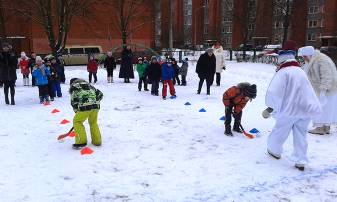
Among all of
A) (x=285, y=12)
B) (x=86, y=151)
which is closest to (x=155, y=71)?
(x=86, y=151)

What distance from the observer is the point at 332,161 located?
20.1 feet

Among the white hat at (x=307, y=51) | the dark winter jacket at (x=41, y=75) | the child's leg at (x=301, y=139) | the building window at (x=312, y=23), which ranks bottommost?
the child's leg at (x=301, y=139)

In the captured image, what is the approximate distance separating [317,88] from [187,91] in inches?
286

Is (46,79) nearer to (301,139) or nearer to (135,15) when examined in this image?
(301,139)

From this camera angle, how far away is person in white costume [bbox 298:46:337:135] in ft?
23.5

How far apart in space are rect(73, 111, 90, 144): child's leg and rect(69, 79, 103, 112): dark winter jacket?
0.10 metres

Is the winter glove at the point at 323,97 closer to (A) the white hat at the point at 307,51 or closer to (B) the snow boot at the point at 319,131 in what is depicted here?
(B) the snow boot at the point at 319,131

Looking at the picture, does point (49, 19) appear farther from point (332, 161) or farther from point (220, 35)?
point (220, 35)

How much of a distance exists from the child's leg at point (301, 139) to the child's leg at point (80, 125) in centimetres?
353

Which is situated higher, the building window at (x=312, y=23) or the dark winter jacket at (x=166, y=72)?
the building window at (x=312, y=23)

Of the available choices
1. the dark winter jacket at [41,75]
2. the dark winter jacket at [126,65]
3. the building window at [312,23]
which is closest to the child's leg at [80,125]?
the dark winter jacket at [41,75]

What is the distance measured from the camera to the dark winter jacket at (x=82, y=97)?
643cm

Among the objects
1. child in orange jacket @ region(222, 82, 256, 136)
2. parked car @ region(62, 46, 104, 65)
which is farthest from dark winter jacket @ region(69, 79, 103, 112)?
parked car @ region(62, 46, 104, 65)

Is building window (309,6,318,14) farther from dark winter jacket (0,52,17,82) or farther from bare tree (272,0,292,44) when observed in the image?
dark winter jacket (0,52,17,82)
